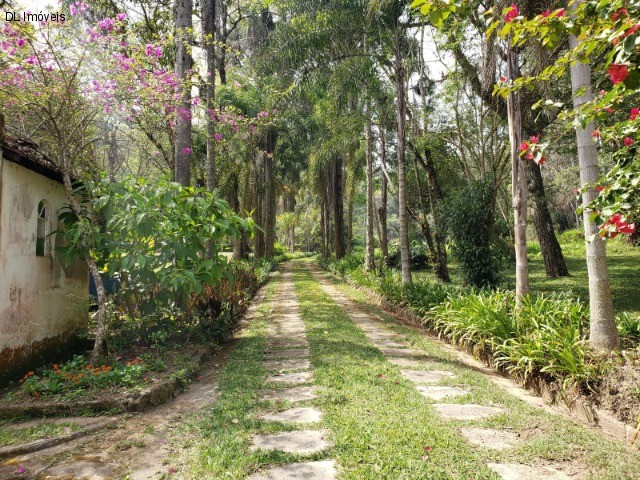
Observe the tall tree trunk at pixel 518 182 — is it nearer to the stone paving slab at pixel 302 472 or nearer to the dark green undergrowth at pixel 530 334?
the dark green undergrowth at pixel 530 334

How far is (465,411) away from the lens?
3.99 meters

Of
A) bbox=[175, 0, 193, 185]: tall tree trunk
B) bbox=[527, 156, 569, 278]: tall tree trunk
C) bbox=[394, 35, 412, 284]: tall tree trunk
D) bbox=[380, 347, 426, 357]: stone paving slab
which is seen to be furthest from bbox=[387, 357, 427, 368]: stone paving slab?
bbox=[527, 156, 569, 278]: tall tree trunk

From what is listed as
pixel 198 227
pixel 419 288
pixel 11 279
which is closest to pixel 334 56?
pixel 419 288

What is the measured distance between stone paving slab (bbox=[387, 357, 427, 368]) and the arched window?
5320mm

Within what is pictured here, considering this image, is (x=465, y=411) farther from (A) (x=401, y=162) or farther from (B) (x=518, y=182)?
(A) (x=401, y=162)

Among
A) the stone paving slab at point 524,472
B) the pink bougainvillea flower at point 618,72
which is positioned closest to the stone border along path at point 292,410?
the stone paving slab at point 524,472

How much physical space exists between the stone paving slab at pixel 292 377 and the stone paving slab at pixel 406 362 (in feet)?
4.48

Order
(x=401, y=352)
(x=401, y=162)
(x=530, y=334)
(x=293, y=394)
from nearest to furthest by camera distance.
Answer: (x=293, y=394)
(x=530, y=334)
(x=401, y=352)
(x=401, y=162)

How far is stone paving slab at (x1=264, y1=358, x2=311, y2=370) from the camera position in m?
5.62

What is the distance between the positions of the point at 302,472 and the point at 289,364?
299 cm

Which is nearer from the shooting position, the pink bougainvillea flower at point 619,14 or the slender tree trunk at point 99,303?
the pink bougainvillea flower at point 619,14

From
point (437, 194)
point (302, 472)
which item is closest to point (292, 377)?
point (302, 472)

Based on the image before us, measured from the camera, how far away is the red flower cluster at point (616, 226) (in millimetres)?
2584

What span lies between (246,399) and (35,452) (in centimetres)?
191
